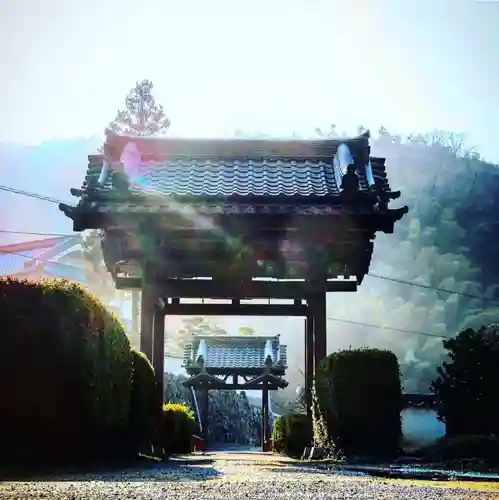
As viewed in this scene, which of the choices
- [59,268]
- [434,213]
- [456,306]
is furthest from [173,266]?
[434,213]

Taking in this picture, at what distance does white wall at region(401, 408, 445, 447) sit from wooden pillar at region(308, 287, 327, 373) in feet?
7.97

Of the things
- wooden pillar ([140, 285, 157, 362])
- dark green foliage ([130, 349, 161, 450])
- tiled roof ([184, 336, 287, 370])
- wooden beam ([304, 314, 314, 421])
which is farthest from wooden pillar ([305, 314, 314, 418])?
tiled roof ([184, 336, 287, 370])

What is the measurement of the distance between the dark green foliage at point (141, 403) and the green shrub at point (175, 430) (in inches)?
102

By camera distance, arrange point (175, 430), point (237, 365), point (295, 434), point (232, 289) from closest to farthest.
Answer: point (232, 289)
point (175, 430)
point (295, 434)
point (237, 365)

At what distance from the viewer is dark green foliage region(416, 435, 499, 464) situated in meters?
7.69

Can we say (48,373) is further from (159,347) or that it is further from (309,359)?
(309,359)

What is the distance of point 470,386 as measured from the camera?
9.69 metres

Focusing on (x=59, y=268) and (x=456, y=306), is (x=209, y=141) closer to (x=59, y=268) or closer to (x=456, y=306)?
(x=59, y=268)

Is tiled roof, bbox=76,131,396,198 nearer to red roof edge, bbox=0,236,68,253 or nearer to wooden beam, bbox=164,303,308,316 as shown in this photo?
wooden beam, bbox=164,303,308,316

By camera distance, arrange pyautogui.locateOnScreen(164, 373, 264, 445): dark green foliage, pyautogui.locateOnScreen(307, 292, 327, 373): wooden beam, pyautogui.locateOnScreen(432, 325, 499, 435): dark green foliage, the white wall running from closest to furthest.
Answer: pyautogui.locateOnScreen(432, 325, 499, 435): dark green foliage, pyautogui.locateOnScreen(307, 292, 327, 373): wooden beam, the white wall, pyautogui.locateOnScreen(164, 373, 264, 445): dark green foliage

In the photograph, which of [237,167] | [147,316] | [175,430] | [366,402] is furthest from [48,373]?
[175,430]

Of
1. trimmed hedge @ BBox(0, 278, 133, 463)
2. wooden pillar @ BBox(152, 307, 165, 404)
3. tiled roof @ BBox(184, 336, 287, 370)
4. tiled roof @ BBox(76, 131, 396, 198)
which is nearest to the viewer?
trimmed hedge @ BBox(0, 278, 133, 463)

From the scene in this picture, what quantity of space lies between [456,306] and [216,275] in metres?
35.1

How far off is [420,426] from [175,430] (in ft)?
14.4
